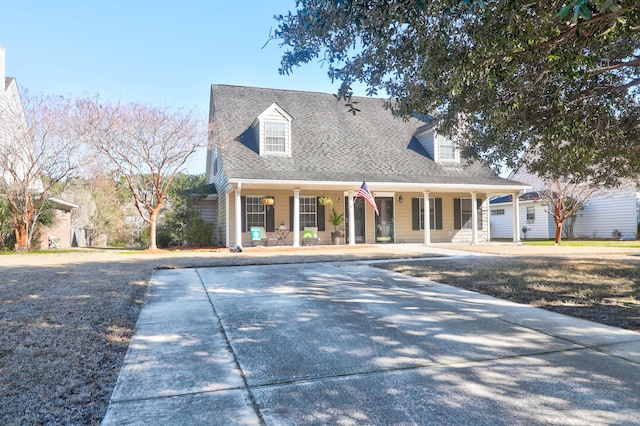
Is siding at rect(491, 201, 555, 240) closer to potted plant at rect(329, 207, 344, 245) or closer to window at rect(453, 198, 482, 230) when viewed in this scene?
window at rect(453, 198, 482, 230)

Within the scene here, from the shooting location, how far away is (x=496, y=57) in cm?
483

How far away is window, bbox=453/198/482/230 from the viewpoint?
19.1m

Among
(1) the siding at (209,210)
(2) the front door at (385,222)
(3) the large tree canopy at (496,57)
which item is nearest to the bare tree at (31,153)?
(1) the siding at (209,210)

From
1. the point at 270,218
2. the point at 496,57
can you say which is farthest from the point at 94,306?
the point at 270,218

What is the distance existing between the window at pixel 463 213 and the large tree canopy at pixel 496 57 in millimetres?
11455

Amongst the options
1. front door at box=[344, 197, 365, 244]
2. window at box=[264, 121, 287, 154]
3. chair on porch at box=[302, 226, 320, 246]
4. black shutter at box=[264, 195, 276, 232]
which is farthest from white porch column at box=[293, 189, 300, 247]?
front door at box=[344, 197, 365, 244]

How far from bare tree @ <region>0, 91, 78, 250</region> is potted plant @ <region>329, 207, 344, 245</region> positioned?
10.3 m

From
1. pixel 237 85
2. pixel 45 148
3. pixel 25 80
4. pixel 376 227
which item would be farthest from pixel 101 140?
pixel 376 227

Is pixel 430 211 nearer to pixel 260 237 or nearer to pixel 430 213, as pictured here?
pixel 430 213

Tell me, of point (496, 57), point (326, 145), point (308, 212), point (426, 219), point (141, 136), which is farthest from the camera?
point (326, 145)

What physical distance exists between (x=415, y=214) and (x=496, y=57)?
46.2 ft

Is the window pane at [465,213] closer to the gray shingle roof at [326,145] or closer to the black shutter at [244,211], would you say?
the gray shingle roof at [326,145]

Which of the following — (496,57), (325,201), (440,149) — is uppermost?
(440,149)

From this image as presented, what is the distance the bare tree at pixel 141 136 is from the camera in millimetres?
14641
